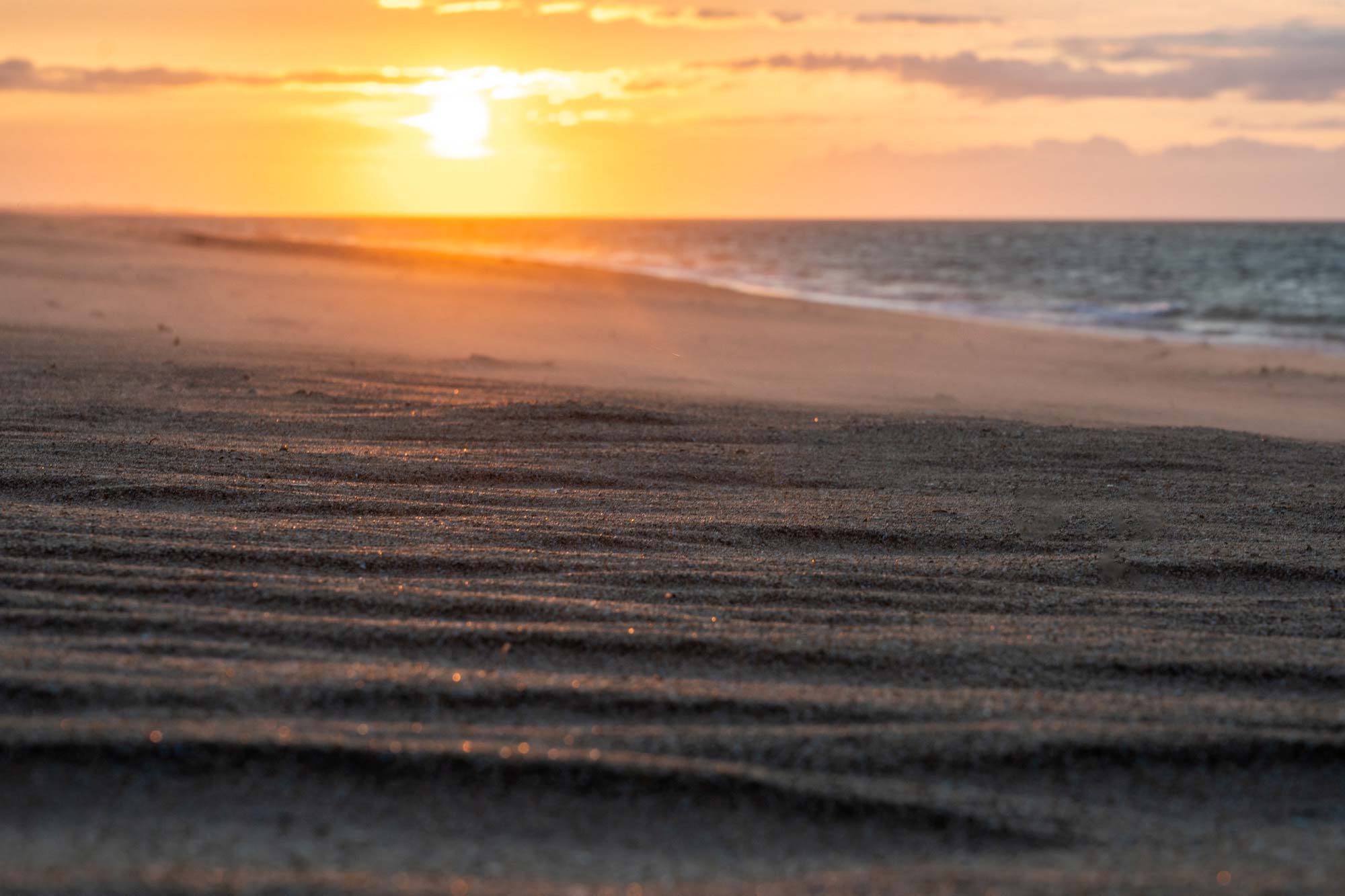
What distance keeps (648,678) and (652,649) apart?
179 mm

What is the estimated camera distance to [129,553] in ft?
10.6

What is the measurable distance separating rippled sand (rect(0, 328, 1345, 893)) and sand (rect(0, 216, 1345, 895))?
11 millimetres

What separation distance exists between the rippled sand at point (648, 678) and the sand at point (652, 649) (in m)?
0.01

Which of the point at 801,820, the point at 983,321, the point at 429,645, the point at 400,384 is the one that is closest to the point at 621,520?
the point at 429,645

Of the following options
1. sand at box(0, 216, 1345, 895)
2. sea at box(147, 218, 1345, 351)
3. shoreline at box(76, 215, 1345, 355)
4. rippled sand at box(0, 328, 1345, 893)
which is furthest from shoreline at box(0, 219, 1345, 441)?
rippled sand at box(0, 328, 1345, 893)

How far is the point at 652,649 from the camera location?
9.07 ft

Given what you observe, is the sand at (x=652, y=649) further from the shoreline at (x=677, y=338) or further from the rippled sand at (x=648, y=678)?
the shoreline at (x=677, y=338)

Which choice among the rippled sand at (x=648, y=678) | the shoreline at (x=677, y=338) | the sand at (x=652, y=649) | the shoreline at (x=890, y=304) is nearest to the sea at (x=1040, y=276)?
the shoreline at (x=890, y=304)

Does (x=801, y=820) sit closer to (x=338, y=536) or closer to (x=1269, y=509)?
(x=338, y=536)

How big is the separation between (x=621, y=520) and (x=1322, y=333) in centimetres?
1592

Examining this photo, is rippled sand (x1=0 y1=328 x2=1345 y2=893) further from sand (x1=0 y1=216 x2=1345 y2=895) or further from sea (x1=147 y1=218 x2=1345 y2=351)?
sea (x1=147 y1=218 x2=1345 y2=351)

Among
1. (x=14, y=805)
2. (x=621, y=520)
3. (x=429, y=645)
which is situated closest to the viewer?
(x=14, y=805)

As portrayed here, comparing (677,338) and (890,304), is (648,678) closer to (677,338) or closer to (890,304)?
(677,338)

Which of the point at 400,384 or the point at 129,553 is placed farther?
the point at 400,384
